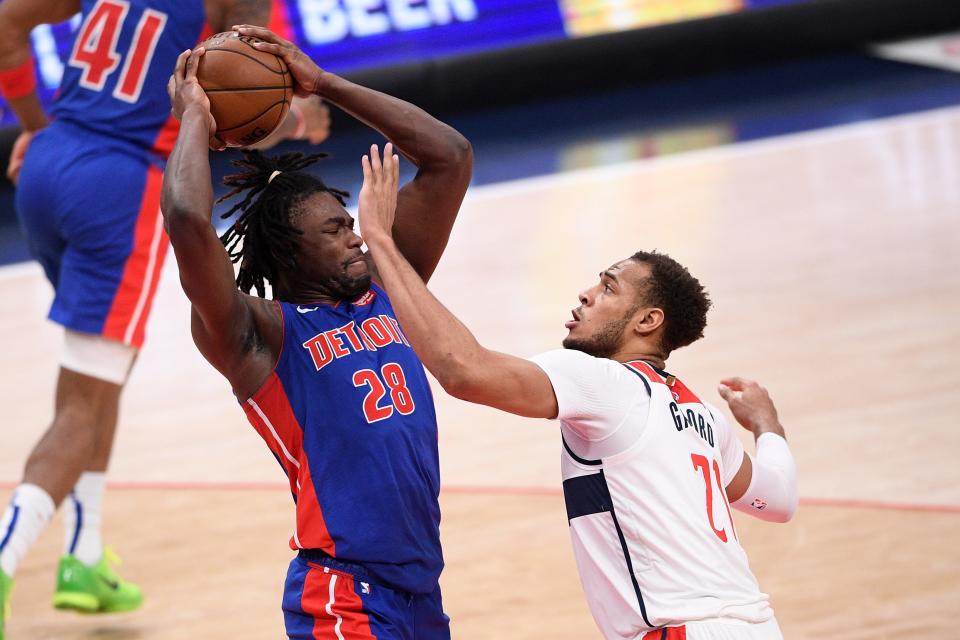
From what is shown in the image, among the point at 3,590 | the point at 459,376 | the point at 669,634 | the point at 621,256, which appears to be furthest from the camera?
the point at 621,256

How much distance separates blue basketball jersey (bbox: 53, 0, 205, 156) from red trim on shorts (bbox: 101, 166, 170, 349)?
175mm

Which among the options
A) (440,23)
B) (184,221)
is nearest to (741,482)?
(184,221)

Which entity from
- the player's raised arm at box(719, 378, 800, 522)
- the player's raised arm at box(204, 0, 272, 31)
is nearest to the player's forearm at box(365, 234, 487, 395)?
the player's raised arm at box(719, 378, 800, 522)

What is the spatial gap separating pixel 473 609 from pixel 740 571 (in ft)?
6.32

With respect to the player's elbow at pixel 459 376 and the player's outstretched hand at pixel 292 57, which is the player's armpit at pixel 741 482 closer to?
the player's elbow at pixel 459 376

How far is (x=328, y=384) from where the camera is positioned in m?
3.39

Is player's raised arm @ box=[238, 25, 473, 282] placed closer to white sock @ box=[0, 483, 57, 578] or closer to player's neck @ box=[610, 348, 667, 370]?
player's neck @ box=[610, 348, 667, 370]

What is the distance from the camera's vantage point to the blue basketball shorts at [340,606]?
3.32 meters

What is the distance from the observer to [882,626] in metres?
4.66

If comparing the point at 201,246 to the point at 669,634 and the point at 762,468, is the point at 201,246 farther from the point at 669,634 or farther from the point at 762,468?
the point at 762,468

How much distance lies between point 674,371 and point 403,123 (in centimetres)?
381

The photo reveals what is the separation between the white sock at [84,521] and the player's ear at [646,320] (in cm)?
252

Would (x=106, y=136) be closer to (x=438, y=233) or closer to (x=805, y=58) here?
(x=438, y=233)

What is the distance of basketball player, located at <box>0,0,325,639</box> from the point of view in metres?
4.87
